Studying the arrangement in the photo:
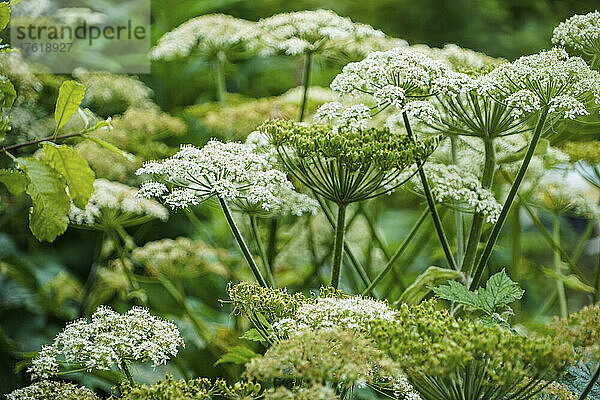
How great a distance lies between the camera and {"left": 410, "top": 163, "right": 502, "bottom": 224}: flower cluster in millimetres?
817

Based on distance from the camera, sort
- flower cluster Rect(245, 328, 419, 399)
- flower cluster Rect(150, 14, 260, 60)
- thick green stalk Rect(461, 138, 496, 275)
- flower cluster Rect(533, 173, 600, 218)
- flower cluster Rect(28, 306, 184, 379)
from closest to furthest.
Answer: flower cluster Rect(245, 328, 419, 399), flower cluster Rect(28, 306, 184, 379), thick green stalk Rect(461, 138, 496, 275), flower cluster Rect(150, 14, 260, 60), flower cluster Rect(533, 173, 600, 218)

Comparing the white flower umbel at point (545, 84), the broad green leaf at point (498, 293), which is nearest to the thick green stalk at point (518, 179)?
the white flower umbel at point (545, 84)

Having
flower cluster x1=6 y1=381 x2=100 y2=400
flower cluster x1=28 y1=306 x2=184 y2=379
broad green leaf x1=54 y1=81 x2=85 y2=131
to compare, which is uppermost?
broad green leaf x1=54 y1=81 x2=85 y2=131

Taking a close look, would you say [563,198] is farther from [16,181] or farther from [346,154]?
[16,181]

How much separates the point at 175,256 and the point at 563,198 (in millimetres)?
791

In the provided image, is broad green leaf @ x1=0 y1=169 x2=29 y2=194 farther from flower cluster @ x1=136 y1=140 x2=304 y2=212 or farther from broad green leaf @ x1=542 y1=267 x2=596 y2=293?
broad green leaf @ x1=542 y1=267 x2=596 y2=293

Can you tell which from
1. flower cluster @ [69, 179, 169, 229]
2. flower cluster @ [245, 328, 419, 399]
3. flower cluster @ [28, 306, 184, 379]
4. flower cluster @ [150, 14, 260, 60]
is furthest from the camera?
flower cluster @ [150, 14, 260, 60]

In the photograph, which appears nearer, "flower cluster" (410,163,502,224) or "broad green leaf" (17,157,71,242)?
"broad green leaf" (17,157,71,242)

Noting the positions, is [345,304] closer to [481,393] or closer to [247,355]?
[481,393]

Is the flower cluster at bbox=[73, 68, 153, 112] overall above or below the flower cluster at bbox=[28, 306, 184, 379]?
above

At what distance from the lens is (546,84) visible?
732 mm

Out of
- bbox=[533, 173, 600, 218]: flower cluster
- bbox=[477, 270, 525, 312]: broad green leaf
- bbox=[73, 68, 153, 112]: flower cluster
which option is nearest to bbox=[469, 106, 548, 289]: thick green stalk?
bbox=[477, 270, 525, 312]: broad green leaf

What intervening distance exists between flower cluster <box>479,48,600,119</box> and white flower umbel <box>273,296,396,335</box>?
31 cm

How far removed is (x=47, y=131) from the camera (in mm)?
1228
